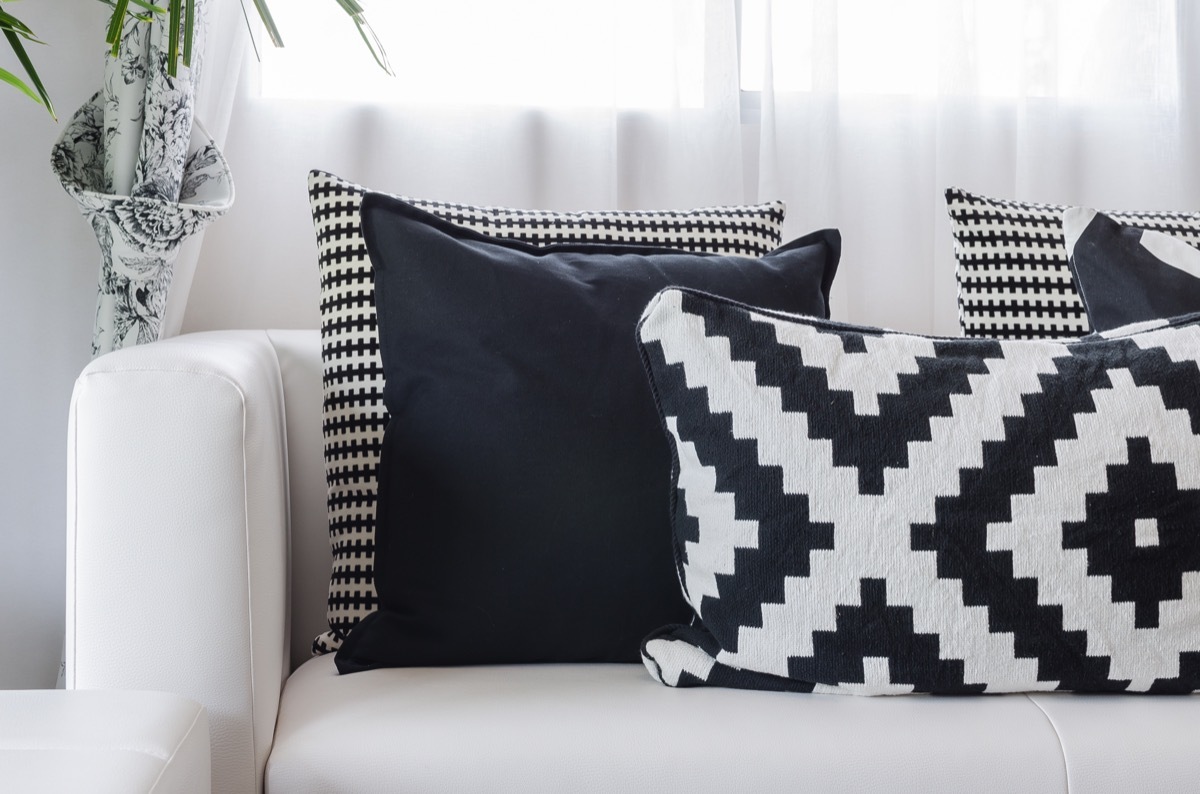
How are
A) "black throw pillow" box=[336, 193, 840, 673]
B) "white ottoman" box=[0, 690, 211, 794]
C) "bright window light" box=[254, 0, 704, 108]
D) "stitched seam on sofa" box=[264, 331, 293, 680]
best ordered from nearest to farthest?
"white ottoman" box=[0, 690, 211, 794], "black throw pillow" box=[336, 193, 840, 673], "stitched seam on sofa" box=[264, 331, 293, 680], "bright window light" box=[254, 0, 704, 108]

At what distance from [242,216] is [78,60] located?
315 millimetres

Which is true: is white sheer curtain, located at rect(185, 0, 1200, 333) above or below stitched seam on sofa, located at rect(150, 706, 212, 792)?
above

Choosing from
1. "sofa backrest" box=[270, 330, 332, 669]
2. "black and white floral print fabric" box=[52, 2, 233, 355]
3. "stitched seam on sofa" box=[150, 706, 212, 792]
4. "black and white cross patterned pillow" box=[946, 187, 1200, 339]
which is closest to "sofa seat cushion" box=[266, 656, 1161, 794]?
"stitched seam on sofa" box=[150, 706, 212, 792]

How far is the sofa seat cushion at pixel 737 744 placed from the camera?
788 millimetres

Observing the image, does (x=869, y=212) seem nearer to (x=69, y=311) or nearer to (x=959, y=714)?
(x=959, y=714)

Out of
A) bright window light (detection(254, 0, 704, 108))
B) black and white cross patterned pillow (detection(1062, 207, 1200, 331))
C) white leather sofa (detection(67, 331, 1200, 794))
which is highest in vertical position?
bright window light (detection(254, 0, 704, 108))

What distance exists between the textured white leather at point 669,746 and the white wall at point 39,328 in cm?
88

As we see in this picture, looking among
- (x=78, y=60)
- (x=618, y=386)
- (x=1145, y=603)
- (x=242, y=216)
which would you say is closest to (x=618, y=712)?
(x=618, y=386)

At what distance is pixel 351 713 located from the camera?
85 centimetres

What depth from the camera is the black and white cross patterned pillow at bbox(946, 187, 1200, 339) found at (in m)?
1.27

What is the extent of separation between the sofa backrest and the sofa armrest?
38 centimetres

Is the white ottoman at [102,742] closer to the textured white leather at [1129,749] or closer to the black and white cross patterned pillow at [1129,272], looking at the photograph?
the textured white leather at [1129,749]

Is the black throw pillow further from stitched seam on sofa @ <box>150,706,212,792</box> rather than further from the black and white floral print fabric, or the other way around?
the black and white floral print fabric

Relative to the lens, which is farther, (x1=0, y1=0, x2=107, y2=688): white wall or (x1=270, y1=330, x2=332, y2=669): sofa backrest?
(x1=0, y1=0, x2=107, y2=688): white wall
